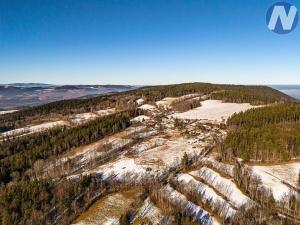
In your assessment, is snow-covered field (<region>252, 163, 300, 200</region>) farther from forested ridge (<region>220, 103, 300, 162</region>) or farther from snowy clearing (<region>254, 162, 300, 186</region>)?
forested ridge (<region>220, 103, 300, 162</region>)

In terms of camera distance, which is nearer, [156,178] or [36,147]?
[156,178]

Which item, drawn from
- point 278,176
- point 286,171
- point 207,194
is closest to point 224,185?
point 207,194

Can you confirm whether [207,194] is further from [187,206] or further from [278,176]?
[278,176]

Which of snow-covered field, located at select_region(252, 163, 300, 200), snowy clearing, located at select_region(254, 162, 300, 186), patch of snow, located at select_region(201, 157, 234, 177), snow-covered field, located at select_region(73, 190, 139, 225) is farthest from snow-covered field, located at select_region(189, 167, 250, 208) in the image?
snow-covered field, located at select_region(73, 190, 139, 225)

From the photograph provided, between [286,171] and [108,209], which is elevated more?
[286,171]

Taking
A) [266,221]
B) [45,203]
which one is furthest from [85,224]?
[266,221]

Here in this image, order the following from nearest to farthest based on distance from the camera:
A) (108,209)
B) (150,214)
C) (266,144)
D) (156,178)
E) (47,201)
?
(150,214) < (108,209) < (47,201) < (156,178) < (266,144)
